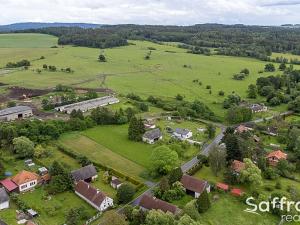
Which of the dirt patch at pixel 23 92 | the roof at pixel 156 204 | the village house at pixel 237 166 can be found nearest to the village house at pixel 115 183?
the roof at pixel 156 204

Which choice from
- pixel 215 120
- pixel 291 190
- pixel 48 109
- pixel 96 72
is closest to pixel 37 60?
pixel 96 72

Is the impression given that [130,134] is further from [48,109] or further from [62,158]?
[48,109]

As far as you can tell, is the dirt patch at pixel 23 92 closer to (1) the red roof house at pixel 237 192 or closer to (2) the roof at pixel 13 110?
(2) the roof at pixel 13 110

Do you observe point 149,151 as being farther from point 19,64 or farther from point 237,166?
point 19,64

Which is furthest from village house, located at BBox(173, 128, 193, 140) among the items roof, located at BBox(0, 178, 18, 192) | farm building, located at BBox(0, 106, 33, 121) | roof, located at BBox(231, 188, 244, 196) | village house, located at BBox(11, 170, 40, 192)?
farm building, located at BBox(0, 106, 33, 121)

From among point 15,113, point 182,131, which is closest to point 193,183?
point 182,131

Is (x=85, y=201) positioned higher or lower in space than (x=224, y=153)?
lower
